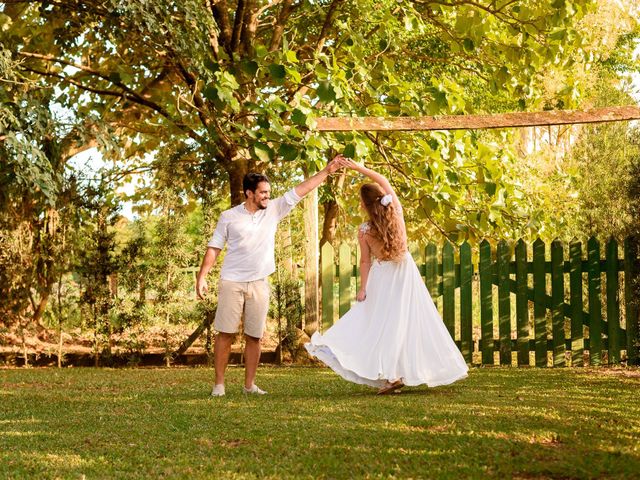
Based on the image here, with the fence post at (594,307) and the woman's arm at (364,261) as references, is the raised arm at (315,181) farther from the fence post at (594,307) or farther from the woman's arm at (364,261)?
the fence post at (594,307)

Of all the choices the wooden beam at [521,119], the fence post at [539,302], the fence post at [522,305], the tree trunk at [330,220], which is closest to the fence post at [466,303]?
the fence post at [522,305]

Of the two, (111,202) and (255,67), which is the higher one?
(255,67)

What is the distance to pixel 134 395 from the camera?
8031mm

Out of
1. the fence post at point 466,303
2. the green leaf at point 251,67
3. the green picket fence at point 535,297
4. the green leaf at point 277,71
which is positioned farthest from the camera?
the fence post at point 466,303

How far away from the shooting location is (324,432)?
221 inches

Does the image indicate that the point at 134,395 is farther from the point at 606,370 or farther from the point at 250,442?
the point at 606,370

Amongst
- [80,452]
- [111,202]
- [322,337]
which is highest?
[111,202]

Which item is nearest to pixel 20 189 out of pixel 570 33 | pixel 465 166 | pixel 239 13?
pixel 239 13

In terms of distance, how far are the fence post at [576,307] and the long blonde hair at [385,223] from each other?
4722 mm

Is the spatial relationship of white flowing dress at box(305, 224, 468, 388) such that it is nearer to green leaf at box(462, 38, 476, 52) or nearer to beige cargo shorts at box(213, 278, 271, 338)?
beige cargo shorts at box(213, 278, 271, 338)

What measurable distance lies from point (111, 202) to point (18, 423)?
261 inches

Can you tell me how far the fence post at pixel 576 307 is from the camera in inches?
456

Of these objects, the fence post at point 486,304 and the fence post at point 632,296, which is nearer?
the fence post at point 632,296

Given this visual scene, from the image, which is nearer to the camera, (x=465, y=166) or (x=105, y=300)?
(x=465, y=166)
